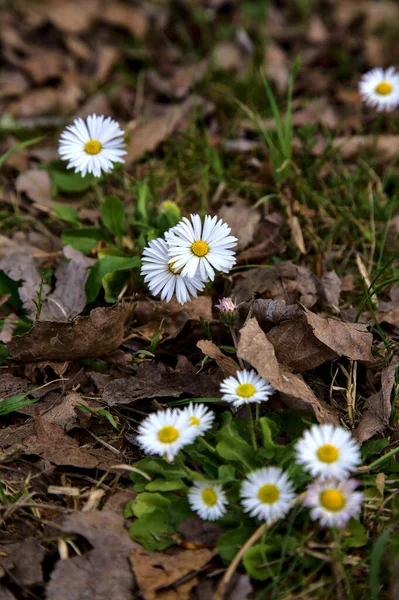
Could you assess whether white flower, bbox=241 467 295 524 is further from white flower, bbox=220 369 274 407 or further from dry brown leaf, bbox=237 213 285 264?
dry brown leaf, bbox=237 213 285 264

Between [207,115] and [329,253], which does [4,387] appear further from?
[207,115]

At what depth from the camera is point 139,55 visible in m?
4.08

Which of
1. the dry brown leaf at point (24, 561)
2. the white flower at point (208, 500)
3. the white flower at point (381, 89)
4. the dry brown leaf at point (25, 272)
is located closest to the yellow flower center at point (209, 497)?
the white flower at point (208, 500)

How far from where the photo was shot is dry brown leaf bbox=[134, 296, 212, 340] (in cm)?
244

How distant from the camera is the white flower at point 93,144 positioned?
8.36ft

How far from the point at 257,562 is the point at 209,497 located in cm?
21

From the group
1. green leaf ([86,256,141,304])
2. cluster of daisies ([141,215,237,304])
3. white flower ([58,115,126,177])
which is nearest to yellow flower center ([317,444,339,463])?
cluster of daisies ([141,215,237,304])

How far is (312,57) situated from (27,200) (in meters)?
2.14

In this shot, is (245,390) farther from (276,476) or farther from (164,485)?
(164,485)

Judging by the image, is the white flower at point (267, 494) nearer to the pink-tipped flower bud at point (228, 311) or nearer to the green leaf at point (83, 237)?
the pink-tipped flower bud at point (228, 311)

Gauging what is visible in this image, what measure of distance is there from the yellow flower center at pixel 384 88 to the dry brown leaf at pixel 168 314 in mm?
1552

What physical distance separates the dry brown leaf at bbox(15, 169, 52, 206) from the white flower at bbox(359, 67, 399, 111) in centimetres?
169

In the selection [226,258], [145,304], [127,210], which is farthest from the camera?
[127,210]

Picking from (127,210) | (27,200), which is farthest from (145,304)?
(27,200)
